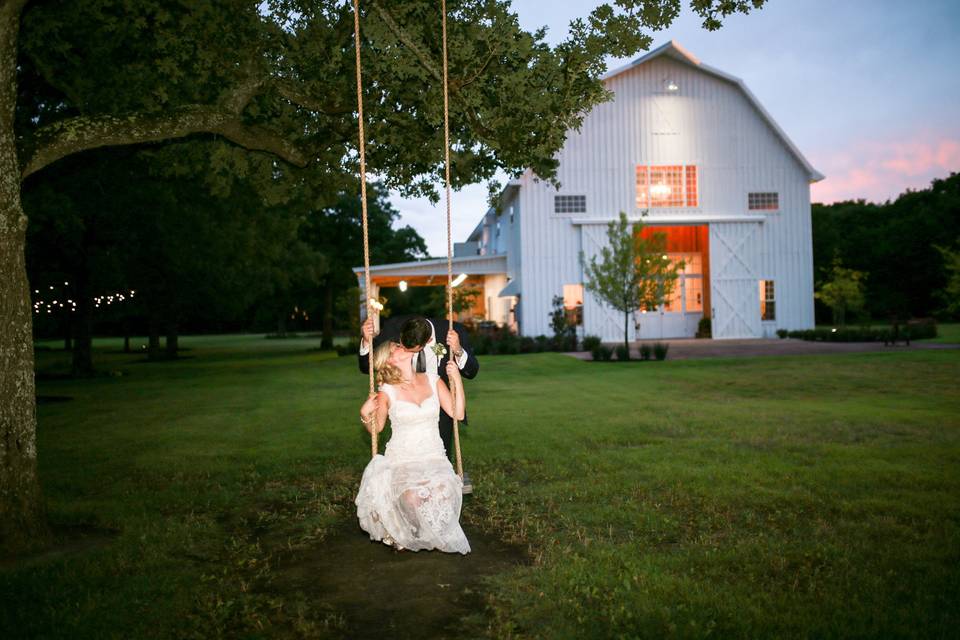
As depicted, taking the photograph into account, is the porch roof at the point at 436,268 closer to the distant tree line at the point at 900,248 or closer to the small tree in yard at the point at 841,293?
the small tree in yard at the point at 841,293

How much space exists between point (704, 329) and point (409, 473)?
94.0 feet

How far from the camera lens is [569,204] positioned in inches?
1199

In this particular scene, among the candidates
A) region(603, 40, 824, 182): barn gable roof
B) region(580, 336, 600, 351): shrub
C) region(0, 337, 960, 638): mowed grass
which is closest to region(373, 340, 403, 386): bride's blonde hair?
region(0, 337, 960, 638): mowed grass

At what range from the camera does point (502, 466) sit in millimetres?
7879

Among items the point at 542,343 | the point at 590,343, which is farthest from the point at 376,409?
the point at 542,343

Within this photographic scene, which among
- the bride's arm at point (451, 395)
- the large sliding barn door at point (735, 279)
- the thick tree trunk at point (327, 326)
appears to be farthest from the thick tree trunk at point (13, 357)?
the thick tree trunk at point (327, 326)

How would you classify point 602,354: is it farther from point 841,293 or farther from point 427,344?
point 841,293

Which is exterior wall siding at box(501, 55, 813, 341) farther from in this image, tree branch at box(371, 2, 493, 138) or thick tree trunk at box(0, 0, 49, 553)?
thick tree trunk at box(0, 0, 49, 553)

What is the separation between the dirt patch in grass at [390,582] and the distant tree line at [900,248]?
54.3 metres

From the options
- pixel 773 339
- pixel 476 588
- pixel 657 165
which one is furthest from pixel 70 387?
pixel 773 339

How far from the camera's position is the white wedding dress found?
Answer: 502 cm

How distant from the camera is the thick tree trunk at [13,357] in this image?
539 centimetres

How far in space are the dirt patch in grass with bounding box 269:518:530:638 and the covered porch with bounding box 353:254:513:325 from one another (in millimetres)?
22017

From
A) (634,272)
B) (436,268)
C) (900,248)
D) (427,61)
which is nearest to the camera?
(427,61)
